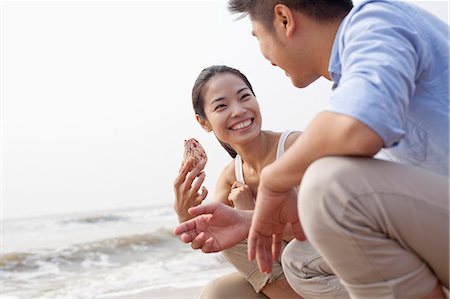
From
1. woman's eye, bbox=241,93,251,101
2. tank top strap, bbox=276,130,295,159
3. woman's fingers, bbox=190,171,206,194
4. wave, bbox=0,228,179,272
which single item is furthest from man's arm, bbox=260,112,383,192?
wave, bbox=0,228,179,272

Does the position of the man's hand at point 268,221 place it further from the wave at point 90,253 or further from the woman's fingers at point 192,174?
the wave at point 90,253

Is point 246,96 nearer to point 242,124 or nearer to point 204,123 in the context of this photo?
point 242,124

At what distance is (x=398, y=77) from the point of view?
148cm

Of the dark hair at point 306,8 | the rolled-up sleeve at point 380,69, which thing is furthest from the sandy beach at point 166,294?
the rolled-up sleeve at point 380,69

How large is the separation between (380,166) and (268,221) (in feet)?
1.32

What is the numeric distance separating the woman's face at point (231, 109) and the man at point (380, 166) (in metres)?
1.47

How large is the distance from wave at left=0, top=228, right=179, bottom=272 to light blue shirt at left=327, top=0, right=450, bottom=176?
8.90 m

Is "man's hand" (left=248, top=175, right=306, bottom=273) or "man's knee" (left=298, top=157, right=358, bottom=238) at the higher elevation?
"man's knee" (left=298, top=157, right=358, bottom=238)

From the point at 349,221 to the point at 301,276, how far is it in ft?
3.18

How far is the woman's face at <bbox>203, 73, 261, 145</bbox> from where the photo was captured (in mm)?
3221

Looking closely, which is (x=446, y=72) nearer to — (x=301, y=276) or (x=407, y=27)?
(x=407, y=27)

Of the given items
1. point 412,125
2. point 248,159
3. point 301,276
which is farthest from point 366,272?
point 248,159

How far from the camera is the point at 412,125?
67.4 inches

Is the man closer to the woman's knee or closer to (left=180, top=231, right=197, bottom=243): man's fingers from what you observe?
(left=180, top=231, right=197, bottom=243): man's fingers
